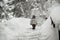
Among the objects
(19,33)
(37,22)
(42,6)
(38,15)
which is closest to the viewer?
(19,33)

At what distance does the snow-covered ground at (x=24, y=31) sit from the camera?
10.9ft

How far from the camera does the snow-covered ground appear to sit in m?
3.33

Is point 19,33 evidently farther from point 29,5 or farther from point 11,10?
point 29,5

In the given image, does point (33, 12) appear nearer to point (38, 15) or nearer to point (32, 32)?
point (38, 15)

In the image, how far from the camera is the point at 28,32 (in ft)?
→ 11.6

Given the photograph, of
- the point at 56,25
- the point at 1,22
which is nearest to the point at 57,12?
the point at 56,25

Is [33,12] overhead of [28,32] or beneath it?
overhead

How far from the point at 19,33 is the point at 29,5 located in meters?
1.32

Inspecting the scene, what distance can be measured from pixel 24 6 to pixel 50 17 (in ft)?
3.36

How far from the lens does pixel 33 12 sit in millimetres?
4227

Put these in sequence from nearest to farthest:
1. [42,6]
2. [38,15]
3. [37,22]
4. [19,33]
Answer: [19,33] < [37,22] < [38,15] < [42,6]

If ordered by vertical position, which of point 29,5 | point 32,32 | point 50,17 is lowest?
point 32,32

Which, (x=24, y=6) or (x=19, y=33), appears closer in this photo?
(x=19, y=33)

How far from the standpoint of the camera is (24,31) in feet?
11.5
